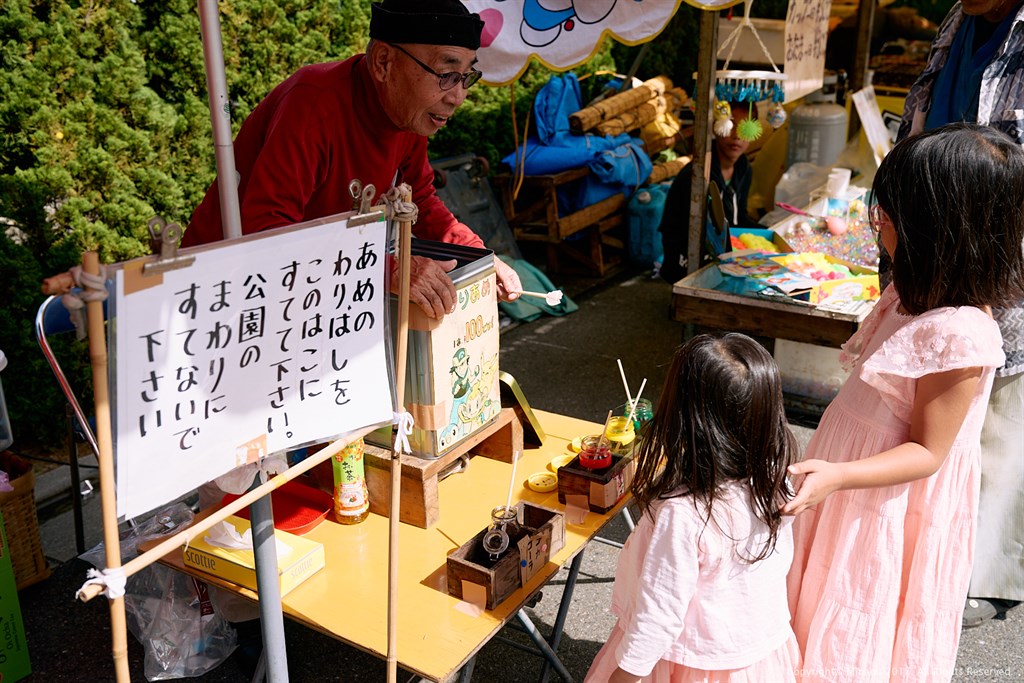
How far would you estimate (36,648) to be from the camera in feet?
10.0

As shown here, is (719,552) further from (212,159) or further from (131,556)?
(212,159)

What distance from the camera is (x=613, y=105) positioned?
6.92 meters

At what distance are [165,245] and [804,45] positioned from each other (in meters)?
4.89

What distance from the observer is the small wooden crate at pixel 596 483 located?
2340mm

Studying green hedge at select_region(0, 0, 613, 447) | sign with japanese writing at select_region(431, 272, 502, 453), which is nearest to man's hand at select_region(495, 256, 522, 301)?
sign with japanese writing at select_region(431, 272, 502, 453)

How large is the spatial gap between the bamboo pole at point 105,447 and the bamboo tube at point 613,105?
5.56 meters

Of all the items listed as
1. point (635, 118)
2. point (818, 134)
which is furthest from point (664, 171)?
point (818, 134)

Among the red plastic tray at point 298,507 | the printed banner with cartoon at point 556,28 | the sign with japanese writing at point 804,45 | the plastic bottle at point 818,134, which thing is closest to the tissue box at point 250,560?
the red plastic tray at point 298,507

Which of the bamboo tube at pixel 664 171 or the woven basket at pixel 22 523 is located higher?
the bamboo tube at pixel 664 171

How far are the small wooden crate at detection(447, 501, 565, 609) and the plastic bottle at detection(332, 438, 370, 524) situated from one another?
35cm

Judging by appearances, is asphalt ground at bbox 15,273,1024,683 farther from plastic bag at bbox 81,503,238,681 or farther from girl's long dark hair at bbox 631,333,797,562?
girl's long dark hair at bbox 631,333,797,562

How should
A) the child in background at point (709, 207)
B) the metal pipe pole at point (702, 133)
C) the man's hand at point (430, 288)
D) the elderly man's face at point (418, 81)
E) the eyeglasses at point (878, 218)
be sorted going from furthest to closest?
the child in background at point (709, 207)
the metal pipe pole at point (702, 133)
the elderly man's face at point (418, 81)
the man's hand at point (430, 288)
the eyeglasses at point (878, 218)

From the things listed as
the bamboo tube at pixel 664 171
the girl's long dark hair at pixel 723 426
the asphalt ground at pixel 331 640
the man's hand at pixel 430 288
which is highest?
the man's hand at pixel 430 288

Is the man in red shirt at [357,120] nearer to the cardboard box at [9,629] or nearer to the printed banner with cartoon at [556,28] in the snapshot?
the cardboard box at [9,629]
